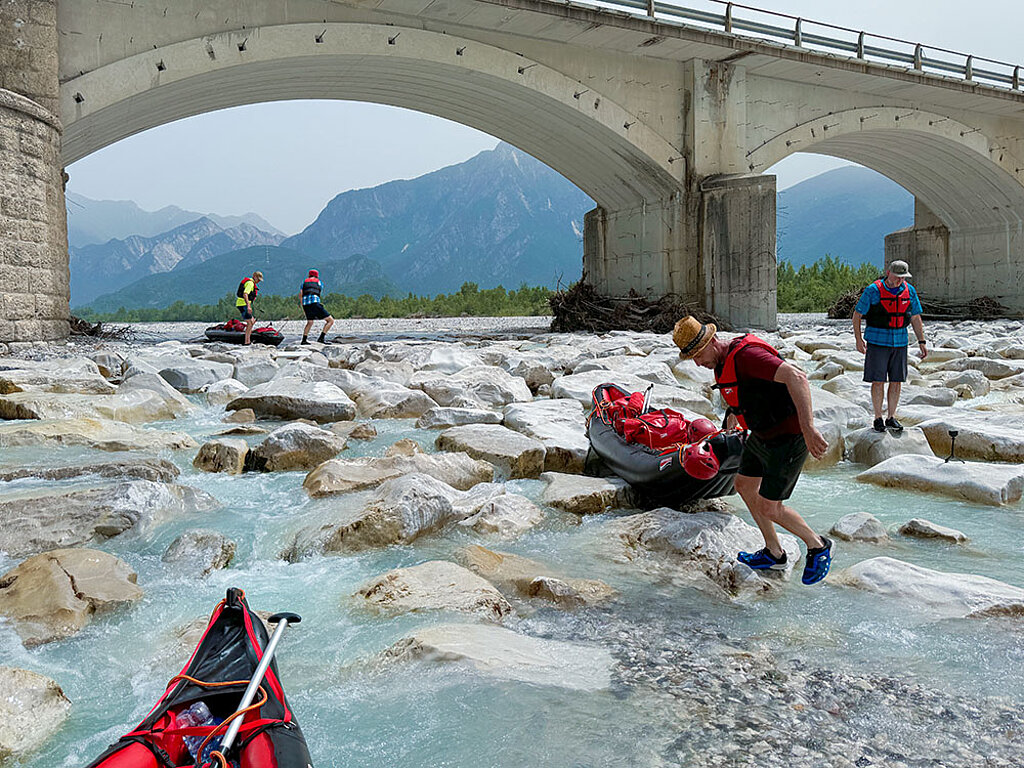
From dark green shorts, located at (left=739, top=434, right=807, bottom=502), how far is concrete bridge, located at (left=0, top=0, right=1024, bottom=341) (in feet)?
32.2

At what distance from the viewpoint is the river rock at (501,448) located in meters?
5.27

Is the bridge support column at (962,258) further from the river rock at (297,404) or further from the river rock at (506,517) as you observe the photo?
the river rock at (506,517)

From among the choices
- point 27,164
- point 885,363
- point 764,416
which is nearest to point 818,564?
point 764,416

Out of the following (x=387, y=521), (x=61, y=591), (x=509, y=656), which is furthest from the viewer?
(x=387, y=521)

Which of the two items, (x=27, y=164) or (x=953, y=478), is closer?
(x=953, y=478)

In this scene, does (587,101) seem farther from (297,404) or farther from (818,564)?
(818,564)

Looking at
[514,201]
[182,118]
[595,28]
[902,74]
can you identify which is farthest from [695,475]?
[514,201]

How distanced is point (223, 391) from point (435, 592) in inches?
208

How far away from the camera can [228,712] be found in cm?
195

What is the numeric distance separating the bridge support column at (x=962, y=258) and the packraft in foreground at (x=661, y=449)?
20231 mm

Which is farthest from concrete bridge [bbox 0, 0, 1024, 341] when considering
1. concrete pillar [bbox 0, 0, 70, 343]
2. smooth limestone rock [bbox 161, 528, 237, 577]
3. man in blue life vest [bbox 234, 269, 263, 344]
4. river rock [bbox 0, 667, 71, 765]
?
river rock [bbox 0, 667, 71, 765]

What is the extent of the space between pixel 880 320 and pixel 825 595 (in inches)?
134

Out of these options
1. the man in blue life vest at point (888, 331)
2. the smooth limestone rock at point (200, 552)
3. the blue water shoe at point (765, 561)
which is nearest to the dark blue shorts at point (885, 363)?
the man in blue life vest at point (888, 331)

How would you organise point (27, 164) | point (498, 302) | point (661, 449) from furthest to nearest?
point (498, 302) < point (27, 164) < point (661, 449)
